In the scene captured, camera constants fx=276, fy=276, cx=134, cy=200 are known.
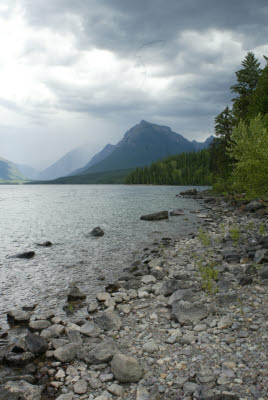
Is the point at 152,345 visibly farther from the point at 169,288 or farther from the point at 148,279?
the point at 148,279

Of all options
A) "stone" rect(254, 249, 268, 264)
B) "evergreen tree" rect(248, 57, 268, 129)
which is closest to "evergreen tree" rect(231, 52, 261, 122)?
"evergreen tree" rect(248, 57, 268, 129)

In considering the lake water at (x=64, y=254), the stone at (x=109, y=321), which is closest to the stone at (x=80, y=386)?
the stone at (x=109, y=321)

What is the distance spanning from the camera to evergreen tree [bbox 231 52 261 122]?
6003 cm

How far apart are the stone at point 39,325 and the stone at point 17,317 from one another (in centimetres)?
66

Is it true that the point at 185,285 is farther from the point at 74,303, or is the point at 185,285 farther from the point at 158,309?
the point at 74,303

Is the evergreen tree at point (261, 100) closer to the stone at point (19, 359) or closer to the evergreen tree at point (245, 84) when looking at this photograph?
the evergreen tree at point (245, 84)

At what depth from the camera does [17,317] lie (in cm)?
1051

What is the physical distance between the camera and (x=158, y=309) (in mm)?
10711

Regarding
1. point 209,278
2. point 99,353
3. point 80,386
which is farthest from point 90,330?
point 209,278

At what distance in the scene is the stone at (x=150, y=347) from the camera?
7910mm

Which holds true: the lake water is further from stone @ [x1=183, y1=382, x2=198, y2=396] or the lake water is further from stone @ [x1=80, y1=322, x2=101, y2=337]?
stone @ [x1=183, y1=382, x2=198, y2=396]

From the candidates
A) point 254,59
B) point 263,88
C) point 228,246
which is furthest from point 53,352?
point 254,59

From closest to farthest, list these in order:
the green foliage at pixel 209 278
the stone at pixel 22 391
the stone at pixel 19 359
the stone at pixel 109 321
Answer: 1. the stone at pixel 22 391
2. the stone at pixel 19 359
3. the stone at pixel 109 321
4. the green foliage at pixel 209 278

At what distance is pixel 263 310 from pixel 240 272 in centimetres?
404
